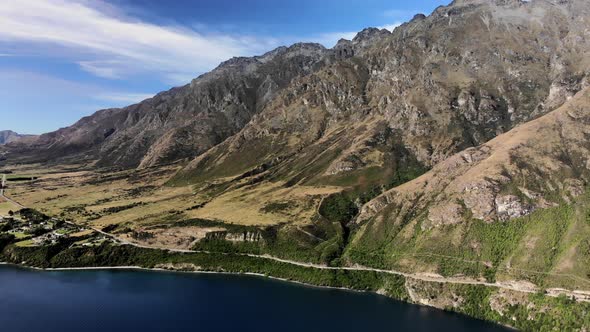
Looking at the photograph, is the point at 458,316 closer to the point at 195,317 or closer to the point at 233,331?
the point at 233,331

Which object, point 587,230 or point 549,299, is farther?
point 587,230

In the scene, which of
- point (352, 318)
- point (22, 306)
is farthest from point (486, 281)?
point (22, 306)

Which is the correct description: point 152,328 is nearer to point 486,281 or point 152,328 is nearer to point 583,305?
point 486,281

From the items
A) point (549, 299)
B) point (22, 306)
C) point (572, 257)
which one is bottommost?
point (22, 306)

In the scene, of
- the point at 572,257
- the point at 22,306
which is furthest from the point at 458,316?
the point at 22,306

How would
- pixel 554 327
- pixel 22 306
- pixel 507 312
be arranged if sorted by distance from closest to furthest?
pixel 554 327
pixel 507 312
pixel 22 306

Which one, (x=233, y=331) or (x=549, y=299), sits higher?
(x=549, y=299)

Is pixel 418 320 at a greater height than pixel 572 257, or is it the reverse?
pixel 572 257

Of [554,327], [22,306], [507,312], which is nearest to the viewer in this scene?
[554,327]

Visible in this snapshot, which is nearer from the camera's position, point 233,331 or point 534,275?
point 233,331
